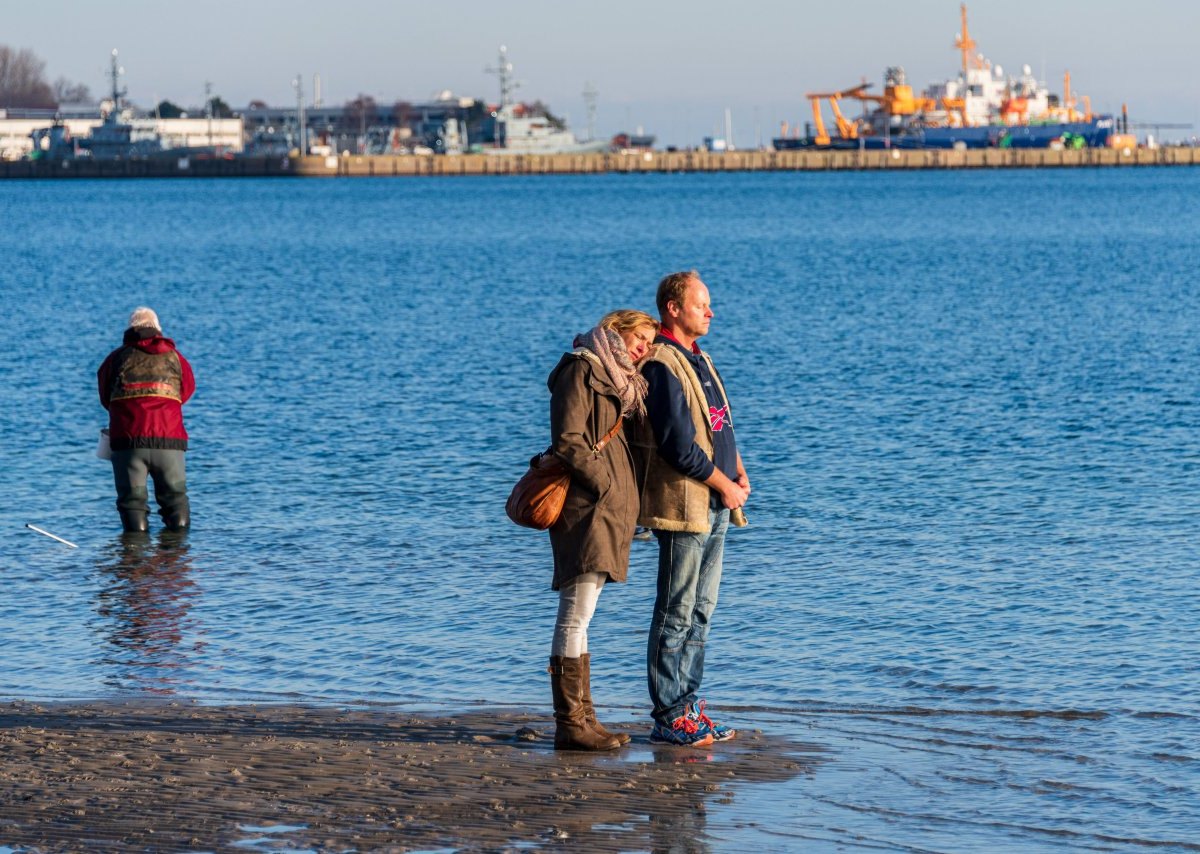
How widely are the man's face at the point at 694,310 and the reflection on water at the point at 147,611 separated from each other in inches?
138

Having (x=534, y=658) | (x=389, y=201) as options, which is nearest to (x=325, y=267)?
(x=534, y=658)

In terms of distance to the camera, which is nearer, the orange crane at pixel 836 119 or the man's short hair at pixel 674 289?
the man's short hair at pixel 674 289

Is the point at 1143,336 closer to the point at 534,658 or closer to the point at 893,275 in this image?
the point at 893,275

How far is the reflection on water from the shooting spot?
897 cm

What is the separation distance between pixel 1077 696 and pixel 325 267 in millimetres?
52640

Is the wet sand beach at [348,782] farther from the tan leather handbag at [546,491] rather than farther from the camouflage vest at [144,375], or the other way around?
the camouflage vest at [144,375]

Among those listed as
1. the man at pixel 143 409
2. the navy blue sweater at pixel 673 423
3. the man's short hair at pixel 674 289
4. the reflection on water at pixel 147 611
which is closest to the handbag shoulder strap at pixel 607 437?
the navy blue sweater at pixel 673 423

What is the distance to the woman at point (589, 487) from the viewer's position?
6508mm

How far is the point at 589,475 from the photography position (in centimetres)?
656

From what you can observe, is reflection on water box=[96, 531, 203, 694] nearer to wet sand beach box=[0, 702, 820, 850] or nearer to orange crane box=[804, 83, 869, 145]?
wet sand beach box=[0, 702, 820, 850]

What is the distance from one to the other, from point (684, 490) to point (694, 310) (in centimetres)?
72

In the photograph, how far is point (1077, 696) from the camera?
27.6ft

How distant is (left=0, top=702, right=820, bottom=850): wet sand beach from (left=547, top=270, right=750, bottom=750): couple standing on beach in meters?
0.29

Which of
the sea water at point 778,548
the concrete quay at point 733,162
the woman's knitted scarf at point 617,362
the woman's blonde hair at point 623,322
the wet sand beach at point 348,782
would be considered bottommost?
the sea water at point 778,548
